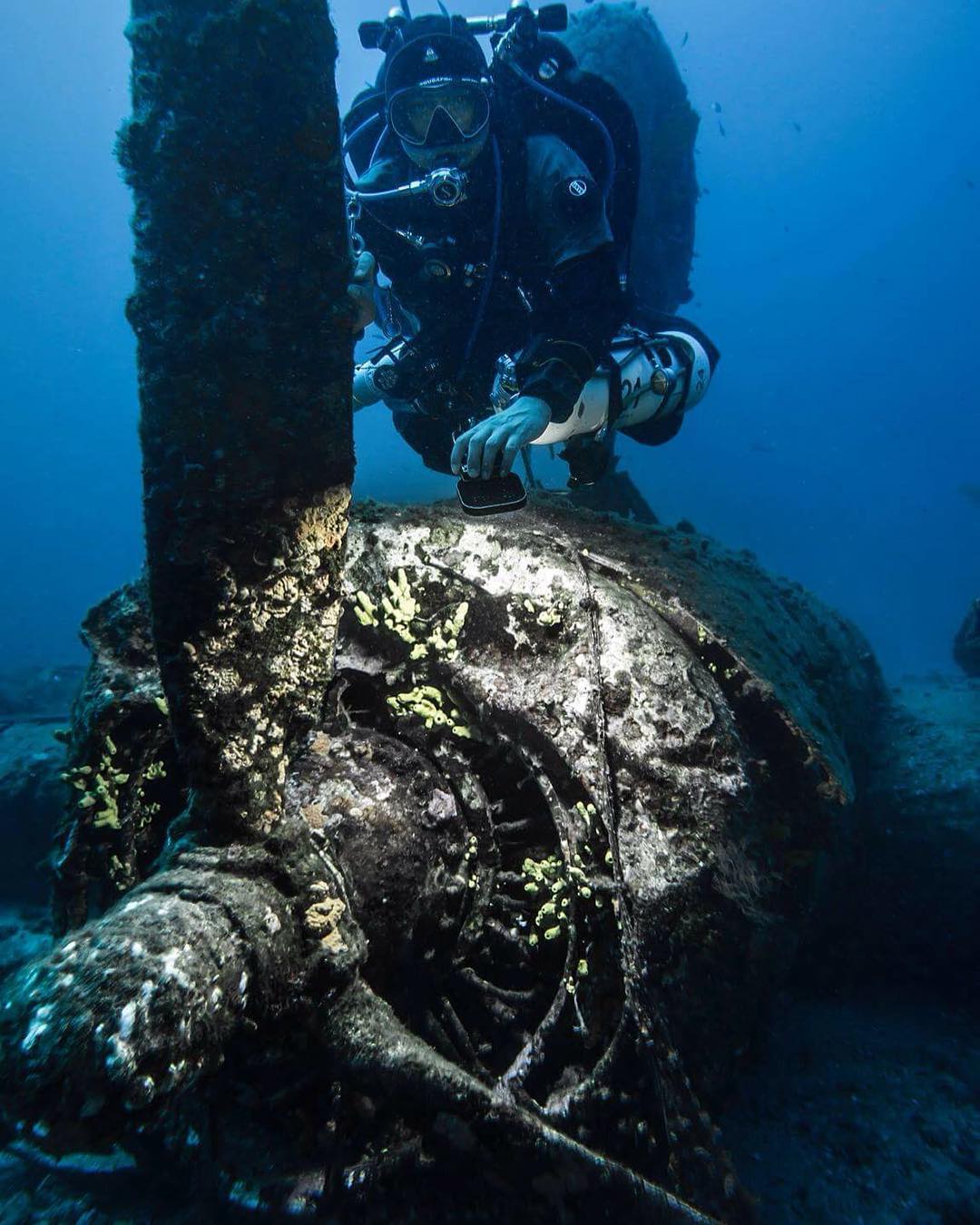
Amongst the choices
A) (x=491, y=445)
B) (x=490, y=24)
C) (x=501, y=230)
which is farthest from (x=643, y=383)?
(x=490, y=24)

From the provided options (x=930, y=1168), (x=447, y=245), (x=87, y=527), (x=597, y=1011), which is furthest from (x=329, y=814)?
(x=87, y=527)

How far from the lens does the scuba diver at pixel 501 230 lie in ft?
11.6

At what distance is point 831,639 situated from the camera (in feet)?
15.4

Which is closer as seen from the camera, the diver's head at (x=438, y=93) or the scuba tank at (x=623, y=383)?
the scuba tank at (x=623, y=383)

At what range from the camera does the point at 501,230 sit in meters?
3.96

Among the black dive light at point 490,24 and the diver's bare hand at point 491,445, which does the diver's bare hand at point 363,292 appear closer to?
the diver's bare hand at point 491,445

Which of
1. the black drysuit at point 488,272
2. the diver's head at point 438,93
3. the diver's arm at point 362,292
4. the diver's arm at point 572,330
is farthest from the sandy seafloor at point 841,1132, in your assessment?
the diver's head at point 438,93

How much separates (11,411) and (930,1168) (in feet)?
468

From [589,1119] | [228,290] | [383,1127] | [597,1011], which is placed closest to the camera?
[228,290]

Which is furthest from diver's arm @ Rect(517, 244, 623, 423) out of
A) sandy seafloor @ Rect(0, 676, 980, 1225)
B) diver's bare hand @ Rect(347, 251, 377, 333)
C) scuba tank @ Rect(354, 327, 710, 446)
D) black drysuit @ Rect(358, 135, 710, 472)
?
sandy seafloor @ Rect(0, 676, 980, 1225)

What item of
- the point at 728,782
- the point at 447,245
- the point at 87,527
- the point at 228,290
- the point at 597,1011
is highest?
the point at 87,527

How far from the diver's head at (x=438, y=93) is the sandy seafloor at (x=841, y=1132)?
5.36m

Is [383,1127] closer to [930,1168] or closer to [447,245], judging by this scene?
[930,1168]

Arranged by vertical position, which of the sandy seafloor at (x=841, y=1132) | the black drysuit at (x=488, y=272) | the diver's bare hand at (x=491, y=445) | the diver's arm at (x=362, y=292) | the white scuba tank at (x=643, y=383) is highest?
the black drysuit at (x=488, y=272)
